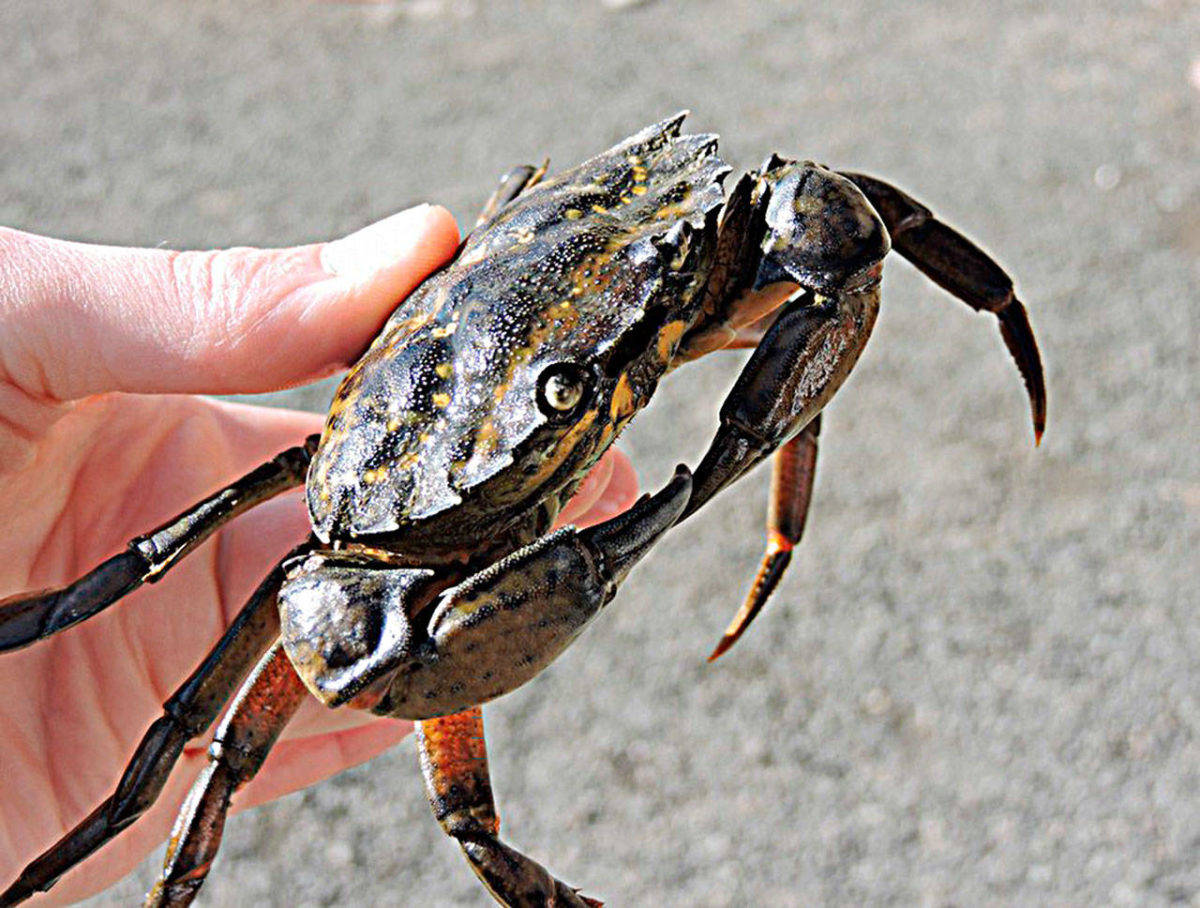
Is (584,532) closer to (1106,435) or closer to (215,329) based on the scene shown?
(215,329)

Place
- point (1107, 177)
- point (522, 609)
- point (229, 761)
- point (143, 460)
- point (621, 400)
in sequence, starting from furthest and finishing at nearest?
point (1107, 177), point (143, 460), point (229, 761), point (621, 400), point (522, 609)

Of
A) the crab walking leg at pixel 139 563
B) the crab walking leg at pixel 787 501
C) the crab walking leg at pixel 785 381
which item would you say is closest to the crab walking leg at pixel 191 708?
the crab walking leg at pixel 139 563

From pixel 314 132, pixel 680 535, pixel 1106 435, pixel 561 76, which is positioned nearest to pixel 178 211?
pixel 314 132

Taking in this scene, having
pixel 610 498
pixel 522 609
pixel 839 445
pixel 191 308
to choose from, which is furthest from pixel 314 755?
pixel 839 445

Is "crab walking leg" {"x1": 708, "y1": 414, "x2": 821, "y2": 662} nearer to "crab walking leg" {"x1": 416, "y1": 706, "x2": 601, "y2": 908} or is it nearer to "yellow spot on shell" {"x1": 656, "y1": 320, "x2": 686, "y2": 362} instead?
"yellow spot on shell" {"x1": 656, "y1": 320, "x2": 686, "y2": 362}

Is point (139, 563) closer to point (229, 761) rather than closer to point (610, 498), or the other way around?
point (229, 761)

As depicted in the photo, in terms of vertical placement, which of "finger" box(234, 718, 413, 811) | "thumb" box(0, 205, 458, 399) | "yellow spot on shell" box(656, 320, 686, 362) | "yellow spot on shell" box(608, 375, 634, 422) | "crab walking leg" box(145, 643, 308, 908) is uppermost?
"thumb" box(0, 205, 458, 399)

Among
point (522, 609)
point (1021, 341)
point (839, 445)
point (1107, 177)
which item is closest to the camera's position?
point (522, 609)

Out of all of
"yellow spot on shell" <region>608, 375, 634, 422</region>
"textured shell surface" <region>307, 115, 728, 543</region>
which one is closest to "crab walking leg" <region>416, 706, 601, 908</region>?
"textured shell surface" <region>307, 115, 728, 543</region>
